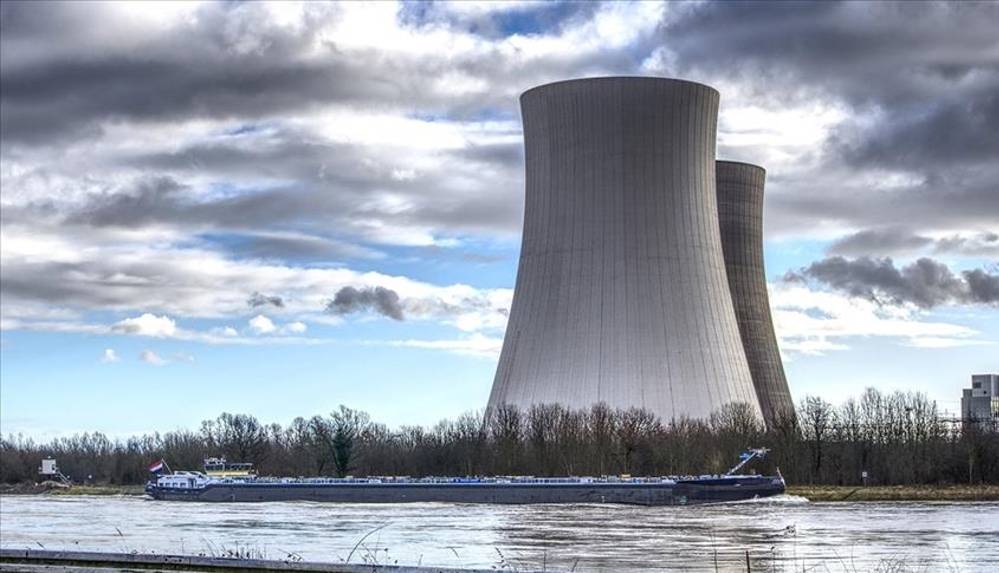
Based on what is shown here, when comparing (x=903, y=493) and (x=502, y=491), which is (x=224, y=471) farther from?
(x=903, y=493)

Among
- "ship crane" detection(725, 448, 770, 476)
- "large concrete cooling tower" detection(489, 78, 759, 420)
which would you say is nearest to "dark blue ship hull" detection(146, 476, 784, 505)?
"ship crane" detection(725, 448, 770, 476)

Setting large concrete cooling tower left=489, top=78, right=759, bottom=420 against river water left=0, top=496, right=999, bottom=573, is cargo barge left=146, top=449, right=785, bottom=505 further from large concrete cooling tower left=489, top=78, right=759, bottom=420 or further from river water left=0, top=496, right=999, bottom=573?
large concrete cooling tower left=489, top=78, right=759, bottom=420

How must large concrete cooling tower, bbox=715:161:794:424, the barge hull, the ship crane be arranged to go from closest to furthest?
the barge hull < the ship crane < large concrete cooling tower, bbox=715:161:794:424

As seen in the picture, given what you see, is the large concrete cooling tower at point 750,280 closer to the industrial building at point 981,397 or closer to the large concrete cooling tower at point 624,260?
the large concrete cooling tower at point 624,260

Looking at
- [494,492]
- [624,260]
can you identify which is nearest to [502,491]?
[494,492]

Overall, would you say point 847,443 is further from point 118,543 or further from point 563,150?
point 118,543

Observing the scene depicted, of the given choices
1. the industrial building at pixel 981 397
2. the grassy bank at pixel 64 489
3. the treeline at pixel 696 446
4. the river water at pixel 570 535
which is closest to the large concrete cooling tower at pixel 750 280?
the treeline at pixel 696 446

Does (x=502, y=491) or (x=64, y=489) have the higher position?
(x=64, y=489)
